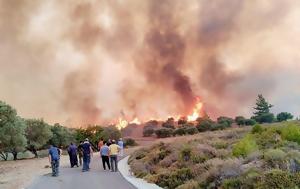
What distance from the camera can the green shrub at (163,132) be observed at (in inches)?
4422

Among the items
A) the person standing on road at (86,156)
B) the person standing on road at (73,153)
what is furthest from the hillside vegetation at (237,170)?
the person standing on road at (73,153)

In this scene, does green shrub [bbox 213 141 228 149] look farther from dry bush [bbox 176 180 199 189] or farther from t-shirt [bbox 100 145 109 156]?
dry bush [bbox 176 180 199 189]

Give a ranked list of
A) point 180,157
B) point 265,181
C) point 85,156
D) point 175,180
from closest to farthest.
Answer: point 265,181, point 175,180, point 180,157, point 85,156

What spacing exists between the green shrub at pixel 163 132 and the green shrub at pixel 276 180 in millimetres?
95855

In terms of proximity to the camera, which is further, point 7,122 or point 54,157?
point 7,122

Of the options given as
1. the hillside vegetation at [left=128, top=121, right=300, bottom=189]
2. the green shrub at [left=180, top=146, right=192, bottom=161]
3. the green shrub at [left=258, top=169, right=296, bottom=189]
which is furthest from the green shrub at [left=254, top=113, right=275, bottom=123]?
the green shrub at [left=258, top=169, right=296, bottom=189]

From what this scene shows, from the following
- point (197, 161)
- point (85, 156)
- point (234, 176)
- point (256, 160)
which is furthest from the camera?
point (85, 156)

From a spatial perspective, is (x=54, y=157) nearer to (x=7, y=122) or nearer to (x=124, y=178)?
(x=124, y=178)

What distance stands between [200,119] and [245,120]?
12.5 metres

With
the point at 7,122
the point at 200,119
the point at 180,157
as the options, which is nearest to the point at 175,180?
the point at 180,157

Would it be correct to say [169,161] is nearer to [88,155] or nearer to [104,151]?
[104,151]

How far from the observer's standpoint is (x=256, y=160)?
1811cm

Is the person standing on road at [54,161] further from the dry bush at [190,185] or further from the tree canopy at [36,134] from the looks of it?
the tree canopy at [36,134]

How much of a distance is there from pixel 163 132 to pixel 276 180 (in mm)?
101183
